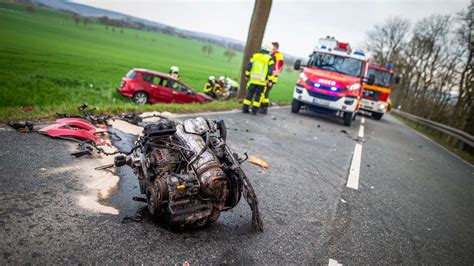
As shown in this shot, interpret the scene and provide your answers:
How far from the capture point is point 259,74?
32.1 feet

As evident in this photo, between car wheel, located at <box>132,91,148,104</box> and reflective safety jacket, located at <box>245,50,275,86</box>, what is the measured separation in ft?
15.7

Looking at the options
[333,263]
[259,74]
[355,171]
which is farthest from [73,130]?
[259,74]

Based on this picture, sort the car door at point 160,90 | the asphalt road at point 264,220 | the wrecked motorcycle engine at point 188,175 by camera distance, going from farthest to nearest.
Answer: the car door at point 160,90
the wrecked motorcycle engine at point 188,175
the asphalt road at point 264,220

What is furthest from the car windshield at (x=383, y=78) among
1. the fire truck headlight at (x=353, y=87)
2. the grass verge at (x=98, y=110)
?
the grass verge at (x=98, y=110)

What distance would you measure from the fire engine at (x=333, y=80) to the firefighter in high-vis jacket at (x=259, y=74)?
75.0 inches

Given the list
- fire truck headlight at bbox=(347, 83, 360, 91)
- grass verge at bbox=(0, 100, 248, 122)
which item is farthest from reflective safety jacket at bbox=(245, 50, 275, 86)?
fire truck headlight at bbox=(347, 83, 360, 91)

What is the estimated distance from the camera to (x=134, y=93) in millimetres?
12148

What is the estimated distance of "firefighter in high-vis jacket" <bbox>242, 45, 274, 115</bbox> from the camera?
9750 millimetres

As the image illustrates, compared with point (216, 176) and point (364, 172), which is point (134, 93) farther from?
point (216, 176)

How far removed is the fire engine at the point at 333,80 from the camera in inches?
429

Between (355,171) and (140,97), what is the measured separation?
9.14 metres

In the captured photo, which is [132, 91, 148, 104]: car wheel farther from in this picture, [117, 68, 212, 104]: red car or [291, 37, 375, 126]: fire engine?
[291, 37, 375, 126]: fire engine

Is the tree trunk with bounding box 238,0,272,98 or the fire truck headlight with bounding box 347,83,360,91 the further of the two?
the tree trunk with bounding box 238,0,272,98

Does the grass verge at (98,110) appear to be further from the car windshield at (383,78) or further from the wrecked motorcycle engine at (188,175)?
the car windshield at (383,78)
